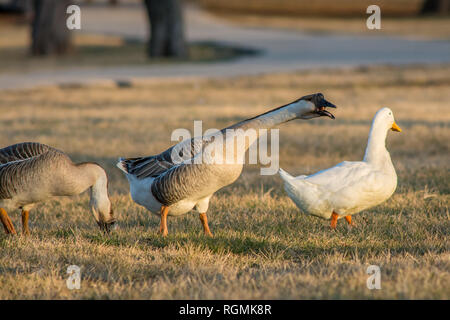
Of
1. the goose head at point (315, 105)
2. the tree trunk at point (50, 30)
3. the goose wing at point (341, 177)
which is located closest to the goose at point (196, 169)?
the goose head at point (315, 105)

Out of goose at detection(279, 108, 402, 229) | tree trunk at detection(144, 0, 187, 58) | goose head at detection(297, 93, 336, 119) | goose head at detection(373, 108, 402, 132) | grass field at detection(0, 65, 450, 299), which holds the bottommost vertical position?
grass field at detection(0, 65, 450, 299)

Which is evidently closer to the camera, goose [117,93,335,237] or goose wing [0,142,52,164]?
goose [117,93,335,237]

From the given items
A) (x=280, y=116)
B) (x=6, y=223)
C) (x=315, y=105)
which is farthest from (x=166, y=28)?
(x=315, y=105)

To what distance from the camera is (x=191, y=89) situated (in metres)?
17.7

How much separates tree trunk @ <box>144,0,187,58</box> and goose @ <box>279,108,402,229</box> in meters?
18.0

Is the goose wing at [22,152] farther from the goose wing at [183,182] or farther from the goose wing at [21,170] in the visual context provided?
the goose wing at [183,182]

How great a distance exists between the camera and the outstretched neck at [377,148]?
18.5ft

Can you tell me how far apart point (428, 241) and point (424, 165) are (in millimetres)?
3562

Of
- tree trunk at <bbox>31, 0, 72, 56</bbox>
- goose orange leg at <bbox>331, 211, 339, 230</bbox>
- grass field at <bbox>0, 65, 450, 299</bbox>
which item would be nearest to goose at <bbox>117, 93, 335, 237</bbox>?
grass field at <bbox>0, 65, 450, 299</bbox>

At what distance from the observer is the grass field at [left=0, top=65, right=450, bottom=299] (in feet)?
13.6

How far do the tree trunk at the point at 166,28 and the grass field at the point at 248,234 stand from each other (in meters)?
10.5

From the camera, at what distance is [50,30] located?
26.0 meters

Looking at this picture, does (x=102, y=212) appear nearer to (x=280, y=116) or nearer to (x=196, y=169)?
(x=196, y=169)

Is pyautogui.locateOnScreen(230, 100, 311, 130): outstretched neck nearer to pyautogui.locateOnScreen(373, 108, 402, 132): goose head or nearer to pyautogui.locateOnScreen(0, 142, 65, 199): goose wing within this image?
pyautogui.locateOnScreen(373, 108, 402, 132): goose head
